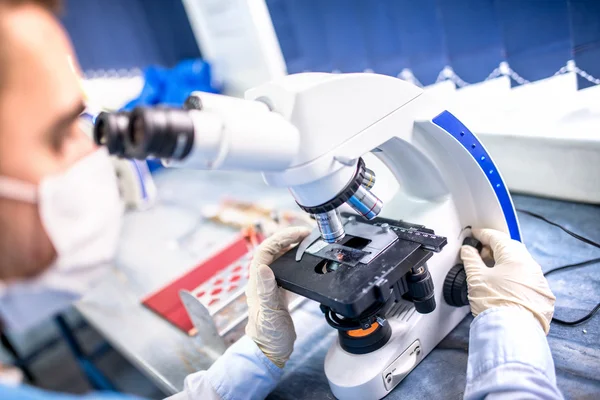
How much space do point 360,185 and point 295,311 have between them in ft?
1.76

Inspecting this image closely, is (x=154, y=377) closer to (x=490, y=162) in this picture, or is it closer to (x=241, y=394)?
(x=241, y=394)

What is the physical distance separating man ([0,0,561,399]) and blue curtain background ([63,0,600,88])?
0.76 m

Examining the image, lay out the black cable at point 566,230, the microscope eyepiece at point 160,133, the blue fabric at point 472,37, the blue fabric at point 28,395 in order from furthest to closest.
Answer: the blue fabric at point 472,37 → the black cable at point 566,230 → the microscope eyepiece at point 160,133 → the blue fabric at point 28,395

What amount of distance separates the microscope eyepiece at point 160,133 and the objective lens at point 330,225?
0.98 ft

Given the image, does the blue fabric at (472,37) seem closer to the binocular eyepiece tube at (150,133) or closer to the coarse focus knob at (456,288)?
the coarse focus knob at (456,288)

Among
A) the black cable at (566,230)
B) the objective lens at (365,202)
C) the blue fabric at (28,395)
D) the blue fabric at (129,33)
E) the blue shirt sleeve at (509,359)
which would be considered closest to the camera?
the blue fabric at (28,395)

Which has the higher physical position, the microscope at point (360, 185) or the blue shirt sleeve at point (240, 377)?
the microscope at point (360, 185)

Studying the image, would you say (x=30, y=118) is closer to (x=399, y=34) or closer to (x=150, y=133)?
(x=150, y=133)

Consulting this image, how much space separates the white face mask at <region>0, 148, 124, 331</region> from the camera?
1.72ft

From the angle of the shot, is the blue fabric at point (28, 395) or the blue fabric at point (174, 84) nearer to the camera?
the blue fabric at point (28, 395)

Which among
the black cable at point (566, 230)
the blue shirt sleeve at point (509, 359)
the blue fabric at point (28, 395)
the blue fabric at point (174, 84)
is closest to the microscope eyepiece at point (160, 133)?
the blue fabric at point (28, 395)

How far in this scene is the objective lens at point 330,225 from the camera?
2.69 ft

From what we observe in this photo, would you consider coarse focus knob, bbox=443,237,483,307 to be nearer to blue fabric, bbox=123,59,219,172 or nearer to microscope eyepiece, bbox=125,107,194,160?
microscope eyepiece, bbox=125,107,194,160

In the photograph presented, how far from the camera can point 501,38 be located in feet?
4.51
